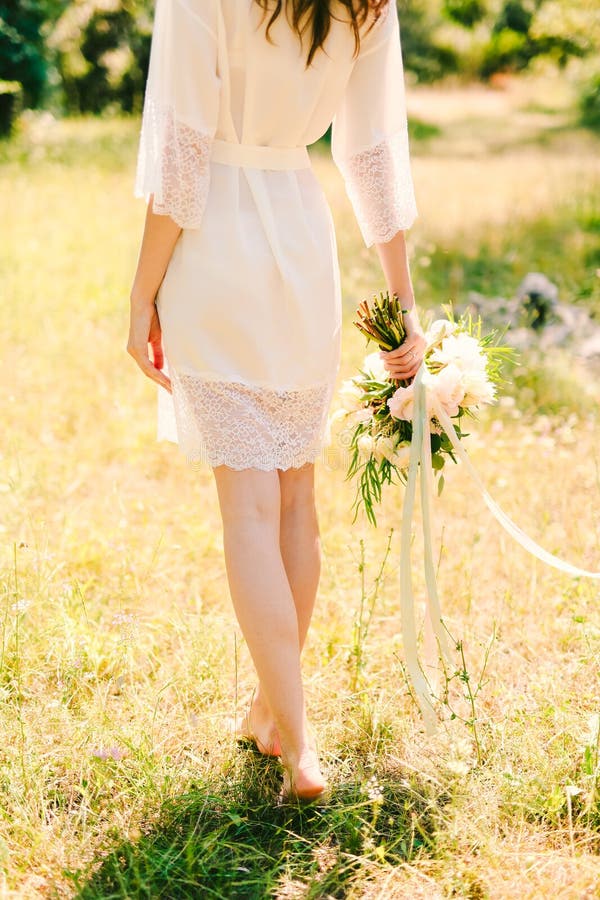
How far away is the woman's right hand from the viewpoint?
2.37 m

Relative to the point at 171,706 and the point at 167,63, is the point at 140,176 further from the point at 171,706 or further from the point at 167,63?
the point at 171,706

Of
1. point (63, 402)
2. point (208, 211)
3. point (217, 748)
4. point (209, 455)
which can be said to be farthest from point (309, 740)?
point (63, 402)

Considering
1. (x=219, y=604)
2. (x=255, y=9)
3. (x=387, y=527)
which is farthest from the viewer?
(x=387, y=527)

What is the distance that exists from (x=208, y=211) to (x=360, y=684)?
140 cm

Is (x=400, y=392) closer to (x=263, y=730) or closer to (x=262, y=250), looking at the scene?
(x=262, y=250)

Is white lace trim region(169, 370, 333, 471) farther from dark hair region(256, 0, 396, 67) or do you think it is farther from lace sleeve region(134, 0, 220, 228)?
dark hair region(256, 0, 396, 67)

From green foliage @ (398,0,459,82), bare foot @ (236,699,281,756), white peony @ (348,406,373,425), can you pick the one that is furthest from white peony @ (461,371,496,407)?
green foliage @ (398,0,459,82)

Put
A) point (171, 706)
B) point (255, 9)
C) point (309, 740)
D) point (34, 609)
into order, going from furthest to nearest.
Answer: point (34, 609) < point (171, 706) < point (309, 740) < point (255, 9)

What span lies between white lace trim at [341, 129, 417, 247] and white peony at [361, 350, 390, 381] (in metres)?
0.30

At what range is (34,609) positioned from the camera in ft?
9.98

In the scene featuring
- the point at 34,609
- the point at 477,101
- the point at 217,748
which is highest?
the point at 477,101

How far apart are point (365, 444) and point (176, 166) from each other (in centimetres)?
86

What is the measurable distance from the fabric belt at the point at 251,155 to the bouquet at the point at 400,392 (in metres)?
0.42

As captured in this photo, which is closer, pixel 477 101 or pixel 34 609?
pixel 34 609
